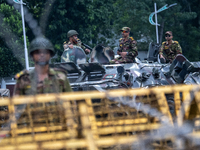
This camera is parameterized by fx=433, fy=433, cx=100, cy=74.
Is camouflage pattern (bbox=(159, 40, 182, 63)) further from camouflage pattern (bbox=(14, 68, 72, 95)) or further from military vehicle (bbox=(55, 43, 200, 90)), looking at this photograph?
camouflage pattern (bbox=(14, 68, 72, 95))

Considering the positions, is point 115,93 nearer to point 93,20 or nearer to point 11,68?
point 11,68

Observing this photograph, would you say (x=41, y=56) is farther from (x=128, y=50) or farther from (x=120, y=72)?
(x=128, y=50)

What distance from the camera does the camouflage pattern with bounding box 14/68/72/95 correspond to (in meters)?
5.09

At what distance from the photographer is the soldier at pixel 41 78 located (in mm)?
5105

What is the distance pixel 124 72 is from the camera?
9.55 meters

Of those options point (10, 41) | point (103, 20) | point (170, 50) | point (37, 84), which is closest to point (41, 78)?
point (37, 84)

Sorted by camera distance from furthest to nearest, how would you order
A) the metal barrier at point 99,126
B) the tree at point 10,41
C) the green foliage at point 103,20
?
the green foliage at point 103,20, the tree at point 10,41, the metal barrier at point 99,126

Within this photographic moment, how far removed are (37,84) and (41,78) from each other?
10 cm

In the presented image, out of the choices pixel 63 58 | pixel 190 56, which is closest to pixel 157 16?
pixel 190 56

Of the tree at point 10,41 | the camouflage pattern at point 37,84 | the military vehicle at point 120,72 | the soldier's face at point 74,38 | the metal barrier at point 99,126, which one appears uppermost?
the tree at point 10,41

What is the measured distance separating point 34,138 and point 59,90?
4.25ft

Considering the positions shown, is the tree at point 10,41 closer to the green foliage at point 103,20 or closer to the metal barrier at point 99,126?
the green foliage at point 103,20

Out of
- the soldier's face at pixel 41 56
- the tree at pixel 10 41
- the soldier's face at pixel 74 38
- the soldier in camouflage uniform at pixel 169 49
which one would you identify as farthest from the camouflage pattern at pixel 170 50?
the tree at pixel 10 41

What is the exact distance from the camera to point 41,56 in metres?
5.29
